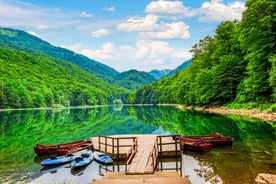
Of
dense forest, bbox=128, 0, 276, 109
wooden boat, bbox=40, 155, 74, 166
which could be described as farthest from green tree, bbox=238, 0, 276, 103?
wooden boat, bbox=40, 155, 74, 166

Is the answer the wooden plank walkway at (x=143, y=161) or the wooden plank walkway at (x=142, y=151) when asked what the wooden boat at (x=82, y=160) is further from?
the wooden plank walkway at (x=143, y=161)

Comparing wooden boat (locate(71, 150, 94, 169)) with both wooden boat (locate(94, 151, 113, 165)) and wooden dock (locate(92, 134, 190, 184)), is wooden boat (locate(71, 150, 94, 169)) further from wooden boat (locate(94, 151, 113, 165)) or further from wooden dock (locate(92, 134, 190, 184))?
wooden dock (locate(92, 134, 190, 184))

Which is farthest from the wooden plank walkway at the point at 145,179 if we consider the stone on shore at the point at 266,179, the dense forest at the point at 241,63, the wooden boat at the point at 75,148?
the dense forest at the point at 241,63

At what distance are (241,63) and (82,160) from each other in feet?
192

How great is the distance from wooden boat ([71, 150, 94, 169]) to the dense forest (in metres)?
35.4

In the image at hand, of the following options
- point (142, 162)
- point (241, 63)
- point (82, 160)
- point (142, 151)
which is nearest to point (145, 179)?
point (142, 162)

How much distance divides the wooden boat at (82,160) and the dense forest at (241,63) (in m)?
35.4

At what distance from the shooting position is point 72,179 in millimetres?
18422

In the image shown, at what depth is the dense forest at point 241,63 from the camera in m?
51.6

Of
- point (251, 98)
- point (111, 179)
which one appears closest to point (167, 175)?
point (111, 179)

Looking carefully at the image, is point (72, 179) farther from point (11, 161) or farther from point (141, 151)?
point (11, 161)

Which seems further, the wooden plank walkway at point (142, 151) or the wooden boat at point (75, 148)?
the wooden boat at point (75, 148)

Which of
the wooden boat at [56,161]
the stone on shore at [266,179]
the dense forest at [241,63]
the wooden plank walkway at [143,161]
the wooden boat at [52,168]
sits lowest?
the wooden boat at [52,168]

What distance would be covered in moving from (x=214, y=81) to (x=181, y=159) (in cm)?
5586
